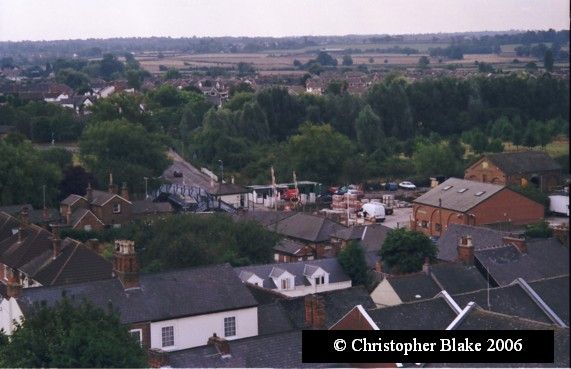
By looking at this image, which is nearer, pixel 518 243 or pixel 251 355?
pixel 251 355

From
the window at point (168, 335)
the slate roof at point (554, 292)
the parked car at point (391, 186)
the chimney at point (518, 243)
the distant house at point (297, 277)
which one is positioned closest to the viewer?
the slate roof at point (554, 292)

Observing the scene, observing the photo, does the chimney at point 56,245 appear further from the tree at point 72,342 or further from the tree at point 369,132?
the tree at point 369,132

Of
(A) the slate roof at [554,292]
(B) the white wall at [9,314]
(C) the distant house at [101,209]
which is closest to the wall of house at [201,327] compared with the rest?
(B) the white wall at [9,314]

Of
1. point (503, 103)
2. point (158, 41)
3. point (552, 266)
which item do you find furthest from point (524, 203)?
point (158, 41)

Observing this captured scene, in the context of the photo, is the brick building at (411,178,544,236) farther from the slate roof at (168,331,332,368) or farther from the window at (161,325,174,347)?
the slate roof at (168,331,332,368)

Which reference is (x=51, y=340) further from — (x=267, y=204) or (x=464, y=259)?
(x=267, y=204)

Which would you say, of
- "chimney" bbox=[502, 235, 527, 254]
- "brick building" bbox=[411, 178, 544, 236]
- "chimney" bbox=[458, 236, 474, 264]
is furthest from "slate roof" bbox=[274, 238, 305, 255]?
"chimney" bbox=[458, 236, 474, 264]

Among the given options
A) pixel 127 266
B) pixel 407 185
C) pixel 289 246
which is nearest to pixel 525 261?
pixel 127 266

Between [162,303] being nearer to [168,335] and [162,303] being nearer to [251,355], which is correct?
[168,335]
